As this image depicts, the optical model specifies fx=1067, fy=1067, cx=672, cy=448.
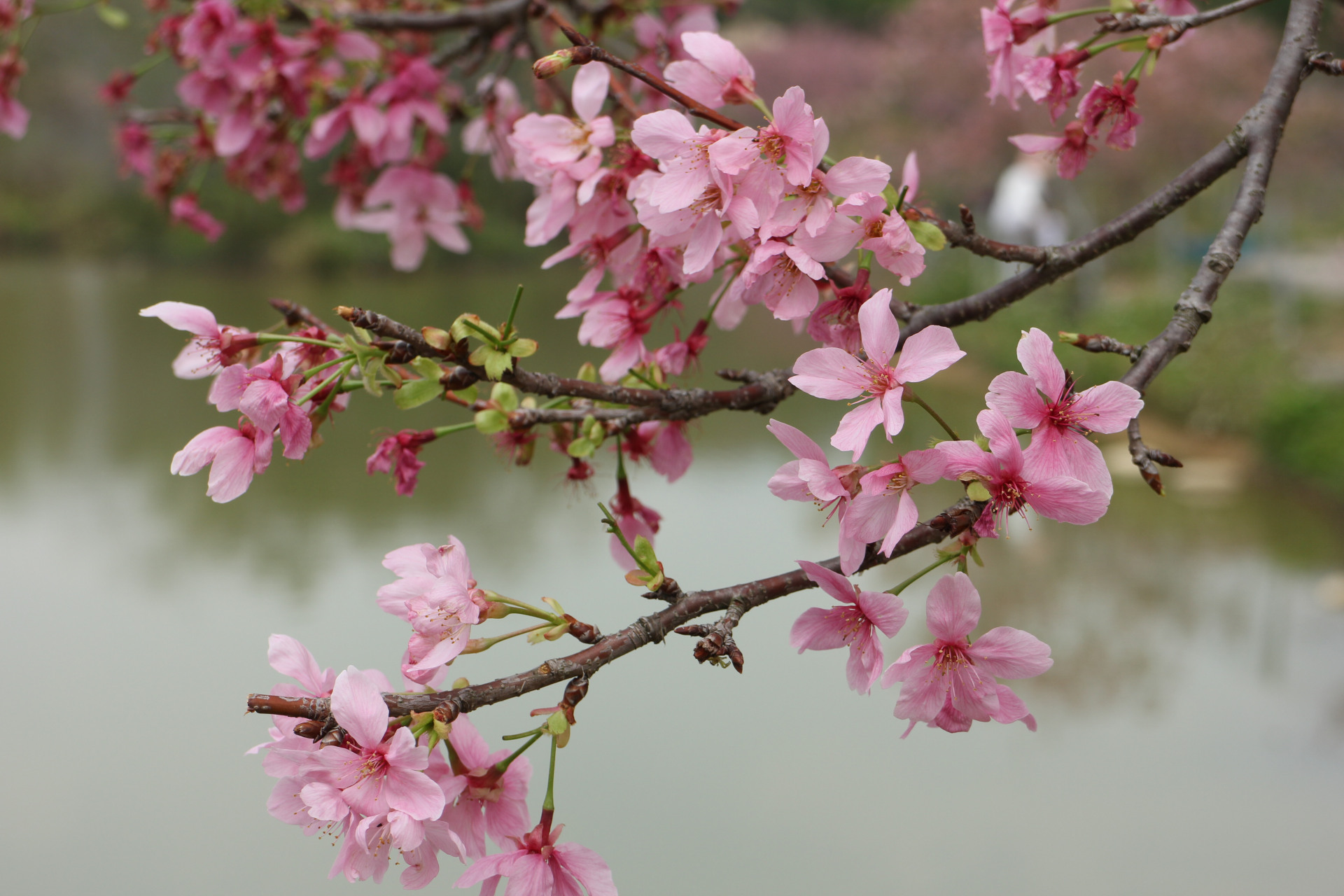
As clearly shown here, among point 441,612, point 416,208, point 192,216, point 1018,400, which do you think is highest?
point 1018,400

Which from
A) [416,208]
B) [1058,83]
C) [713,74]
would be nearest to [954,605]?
[713,74]

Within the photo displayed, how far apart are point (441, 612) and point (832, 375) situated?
17 cm

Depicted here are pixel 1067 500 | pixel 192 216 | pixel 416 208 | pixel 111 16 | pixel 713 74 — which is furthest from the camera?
pixel 192 216

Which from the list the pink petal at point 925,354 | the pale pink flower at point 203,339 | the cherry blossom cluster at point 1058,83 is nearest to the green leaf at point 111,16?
the pale pink flower at point 203,339

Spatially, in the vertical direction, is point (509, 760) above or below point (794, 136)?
below

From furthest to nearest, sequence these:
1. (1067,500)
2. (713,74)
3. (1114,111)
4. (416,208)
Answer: (416,208)
(1114,111)
(713,74)
(1067,500)

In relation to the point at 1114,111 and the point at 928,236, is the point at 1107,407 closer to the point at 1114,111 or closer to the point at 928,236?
the point at 928,236

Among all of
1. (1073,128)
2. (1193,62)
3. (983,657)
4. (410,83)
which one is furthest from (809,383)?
(1193,62)

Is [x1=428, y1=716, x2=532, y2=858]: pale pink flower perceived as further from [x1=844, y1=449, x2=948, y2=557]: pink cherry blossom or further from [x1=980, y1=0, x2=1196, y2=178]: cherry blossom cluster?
[x1=980, y1=0, x2=1196, y2=178]: cherry blossom cluster

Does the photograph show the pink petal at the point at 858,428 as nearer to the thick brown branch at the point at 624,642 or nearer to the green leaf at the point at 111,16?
the thick brown branch at the point at 624,642

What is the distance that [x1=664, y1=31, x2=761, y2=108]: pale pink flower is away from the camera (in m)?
0.48

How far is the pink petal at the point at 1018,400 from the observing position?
365 mm

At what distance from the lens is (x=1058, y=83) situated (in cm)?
61

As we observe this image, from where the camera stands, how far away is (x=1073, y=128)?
59cm
